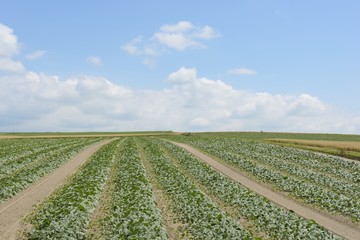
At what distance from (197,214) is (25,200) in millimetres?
11519

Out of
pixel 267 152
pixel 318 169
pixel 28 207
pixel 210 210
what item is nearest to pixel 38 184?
pixel 28 207

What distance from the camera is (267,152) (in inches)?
2223

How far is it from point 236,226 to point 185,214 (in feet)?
11.6

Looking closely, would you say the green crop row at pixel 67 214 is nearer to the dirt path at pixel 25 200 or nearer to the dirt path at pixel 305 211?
the dirt path at pixel 25 200

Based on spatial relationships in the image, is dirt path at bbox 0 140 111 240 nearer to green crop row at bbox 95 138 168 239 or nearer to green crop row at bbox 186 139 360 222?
green crop row at bbox 95 138 168 239

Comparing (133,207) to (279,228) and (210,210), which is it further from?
(279,228)

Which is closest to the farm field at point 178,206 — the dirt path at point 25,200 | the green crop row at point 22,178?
the green crop row at point 22,178

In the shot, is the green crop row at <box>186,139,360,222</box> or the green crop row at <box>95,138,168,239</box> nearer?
the green crop row at <box>95,138,168,239</box>

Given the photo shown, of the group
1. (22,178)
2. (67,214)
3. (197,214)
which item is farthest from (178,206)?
(22,178)

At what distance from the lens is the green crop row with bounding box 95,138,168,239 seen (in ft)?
50.4

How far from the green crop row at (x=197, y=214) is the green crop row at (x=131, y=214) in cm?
133

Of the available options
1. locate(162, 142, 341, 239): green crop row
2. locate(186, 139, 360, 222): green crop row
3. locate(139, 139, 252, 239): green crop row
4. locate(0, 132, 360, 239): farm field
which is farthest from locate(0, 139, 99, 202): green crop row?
locate(186, 139, 360, 222): green crop row

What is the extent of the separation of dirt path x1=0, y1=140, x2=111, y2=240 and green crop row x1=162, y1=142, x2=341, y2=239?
1119 cm

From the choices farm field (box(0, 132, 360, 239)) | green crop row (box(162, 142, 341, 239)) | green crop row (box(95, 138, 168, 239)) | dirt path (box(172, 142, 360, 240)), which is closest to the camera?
green crop row (box(95, 138, 168, 239))
